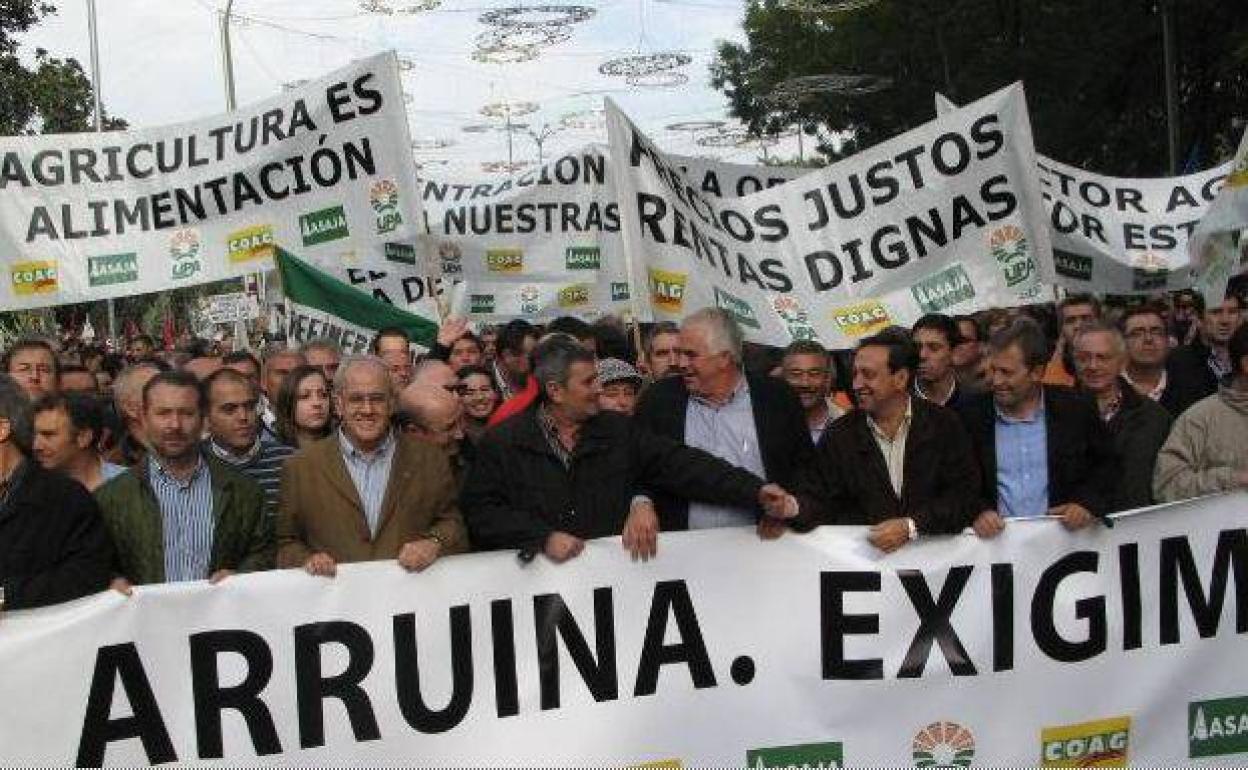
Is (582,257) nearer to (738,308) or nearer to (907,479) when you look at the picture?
(738,308)

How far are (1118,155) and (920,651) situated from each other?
2798cm

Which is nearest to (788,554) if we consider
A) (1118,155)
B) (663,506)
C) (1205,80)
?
(663,506)

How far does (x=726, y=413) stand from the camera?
5.70 metres

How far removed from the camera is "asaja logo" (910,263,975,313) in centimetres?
866

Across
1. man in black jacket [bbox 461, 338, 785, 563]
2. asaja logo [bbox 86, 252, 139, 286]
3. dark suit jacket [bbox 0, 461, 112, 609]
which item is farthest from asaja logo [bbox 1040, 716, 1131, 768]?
asaja logo [bbox 86, 252, 139, 286]

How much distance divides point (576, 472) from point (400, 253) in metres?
7.12

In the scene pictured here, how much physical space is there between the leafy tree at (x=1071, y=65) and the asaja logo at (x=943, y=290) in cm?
1275

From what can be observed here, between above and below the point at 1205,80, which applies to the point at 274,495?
below

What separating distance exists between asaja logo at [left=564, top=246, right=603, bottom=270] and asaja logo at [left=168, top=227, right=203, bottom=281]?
3.89m

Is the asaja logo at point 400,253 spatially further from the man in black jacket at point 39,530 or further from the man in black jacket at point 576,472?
the man in black jacket at point 39,530

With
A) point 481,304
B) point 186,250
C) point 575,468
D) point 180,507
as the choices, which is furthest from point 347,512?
point 481,304

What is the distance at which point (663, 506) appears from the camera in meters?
5.54

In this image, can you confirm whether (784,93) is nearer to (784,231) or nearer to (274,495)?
(784,231)

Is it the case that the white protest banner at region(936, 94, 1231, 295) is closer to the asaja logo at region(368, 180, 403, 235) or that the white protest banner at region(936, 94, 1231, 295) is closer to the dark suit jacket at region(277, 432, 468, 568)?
the asaja logo at region(368, 180, 403, 235)
